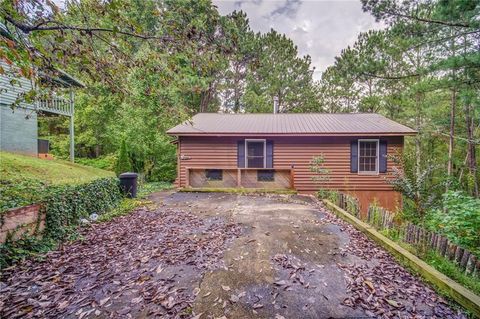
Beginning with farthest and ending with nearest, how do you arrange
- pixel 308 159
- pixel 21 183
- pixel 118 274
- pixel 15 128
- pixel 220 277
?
1. pixel 308 159
2. pixel 15 128
3. pixel 21 183
4. pixel 118 274
5. pixel 220 277

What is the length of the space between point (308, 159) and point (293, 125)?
183 cm

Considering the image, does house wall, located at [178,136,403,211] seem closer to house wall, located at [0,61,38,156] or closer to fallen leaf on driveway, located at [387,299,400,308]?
house wall, located at [0,61,38,156]

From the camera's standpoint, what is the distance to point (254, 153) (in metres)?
10.6

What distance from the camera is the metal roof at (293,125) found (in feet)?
32.1

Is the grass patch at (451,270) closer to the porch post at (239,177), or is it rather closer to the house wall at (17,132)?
the porch post at (239,177)

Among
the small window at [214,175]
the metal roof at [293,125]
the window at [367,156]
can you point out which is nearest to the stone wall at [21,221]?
the metal roof at [293,125]

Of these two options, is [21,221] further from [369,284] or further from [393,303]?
[393,303]

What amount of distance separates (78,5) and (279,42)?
58.8 feet

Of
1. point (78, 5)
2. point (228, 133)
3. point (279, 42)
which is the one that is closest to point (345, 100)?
point (279, 42)

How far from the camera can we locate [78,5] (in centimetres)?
251

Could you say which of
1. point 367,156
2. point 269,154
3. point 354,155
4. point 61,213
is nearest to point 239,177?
point 269,154

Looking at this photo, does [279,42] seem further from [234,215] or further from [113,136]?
[234,215]

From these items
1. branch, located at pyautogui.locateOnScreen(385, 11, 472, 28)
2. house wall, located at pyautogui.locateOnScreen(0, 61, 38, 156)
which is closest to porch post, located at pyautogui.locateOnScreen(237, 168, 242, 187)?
branch, located at pyautogui.locateOnScreen(385, 11, 472, 28)

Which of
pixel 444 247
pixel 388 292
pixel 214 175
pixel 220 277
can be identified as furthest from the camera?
pixel 214 175
